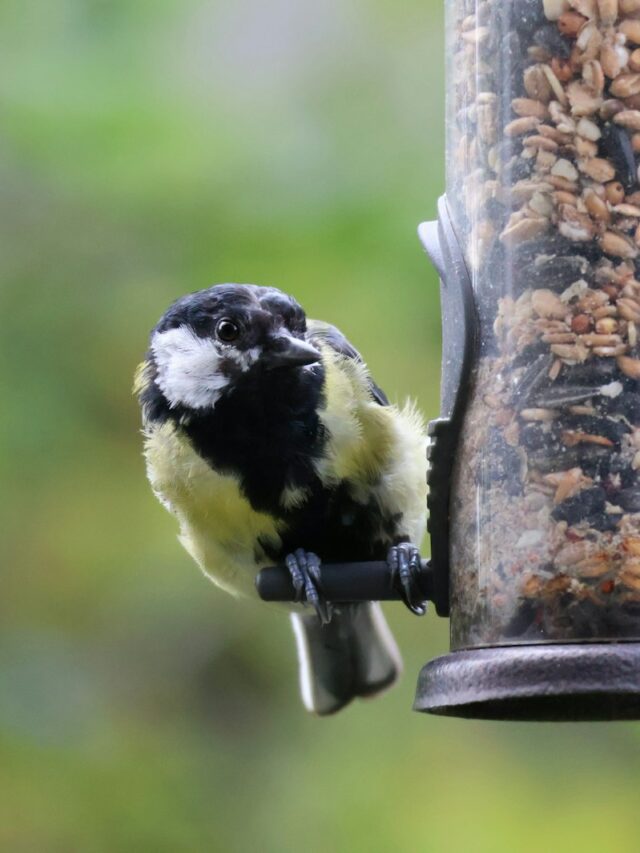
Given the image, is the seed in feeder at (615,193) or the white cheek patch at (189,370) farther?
the white cheek patch at (189,370)

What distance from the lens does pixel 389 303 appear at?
4.42 m

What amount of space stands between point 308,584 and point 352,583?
16 centimetres

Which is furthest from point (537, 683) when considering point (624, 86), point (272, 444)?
point (624, 86)

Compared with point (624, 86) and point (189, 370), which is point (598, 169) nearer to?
point (624, 86)

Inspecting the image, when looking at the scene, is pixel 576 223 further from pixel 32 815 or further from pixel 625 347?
pixel 32 815

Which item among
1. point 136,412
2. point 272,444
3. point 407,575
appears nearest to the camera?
point 407,575

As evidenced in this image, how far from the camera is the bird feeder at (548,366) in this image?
2617mm

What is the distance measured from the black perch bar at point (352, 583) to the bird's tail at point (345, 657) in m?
0.82

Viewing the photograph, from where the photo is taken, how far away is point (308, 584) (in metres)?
3.19

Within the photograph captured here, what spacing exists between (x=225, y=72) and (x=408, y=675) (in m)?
2.30

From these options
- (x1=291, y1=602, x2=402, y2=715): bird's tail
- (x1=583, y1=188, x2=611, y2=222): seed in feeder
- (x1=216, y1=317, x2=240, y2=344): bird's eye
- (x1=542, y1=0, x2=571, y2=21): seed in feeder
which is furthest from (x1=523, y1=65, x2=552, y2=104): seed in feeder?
(x1=291, y1=602, x2=402, y2=715): bird's tail

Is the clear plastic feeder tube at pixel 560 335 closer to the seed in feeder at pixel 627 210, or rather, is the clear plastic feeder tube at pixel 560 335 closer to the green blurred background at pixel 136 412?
the seed in feeder at pixel 627 210

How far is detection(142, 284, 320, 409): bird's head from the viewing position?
3324 mm

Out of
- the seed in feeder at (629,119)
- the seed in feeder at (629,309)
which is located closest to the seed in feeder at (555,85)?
the seed in feeder at (629,119)
